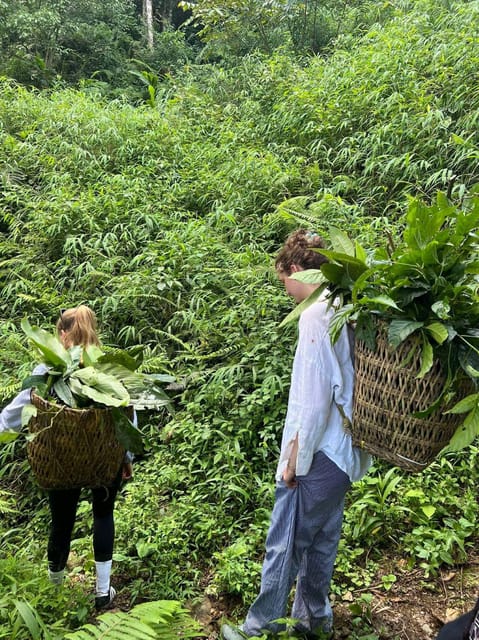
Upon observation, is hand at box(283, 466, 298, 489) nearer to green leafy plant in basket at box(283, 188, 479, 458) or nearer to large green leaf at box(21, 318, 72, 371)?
green leafy plant in basket at box(283, 188, 479, 458)

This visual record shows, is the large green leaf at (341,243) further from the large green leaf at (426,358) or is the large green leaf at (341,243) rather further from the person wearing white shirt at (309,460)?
the large green leaf at (426,358)

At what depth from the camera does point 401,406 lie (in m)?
1.64

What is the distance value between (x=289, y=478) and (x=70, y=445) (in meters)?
0.87

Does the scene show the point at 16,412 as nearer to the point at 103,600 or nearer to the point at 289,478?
the point at 103,600

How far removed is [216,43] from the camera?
10273mm

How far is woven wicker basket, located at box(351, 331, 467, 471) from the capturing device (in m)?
1.61

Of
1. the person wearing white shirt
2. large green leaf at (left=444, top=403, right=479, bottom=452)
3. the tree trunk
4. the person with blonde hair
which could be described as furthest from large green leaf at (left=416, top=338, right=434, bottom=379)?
the tree trunk

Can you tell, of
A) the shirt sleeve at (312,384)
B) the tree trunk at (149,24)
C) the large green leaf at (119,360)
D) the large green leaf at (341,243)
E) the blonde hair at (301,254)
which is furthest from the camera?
the tree trunk at (149,24)

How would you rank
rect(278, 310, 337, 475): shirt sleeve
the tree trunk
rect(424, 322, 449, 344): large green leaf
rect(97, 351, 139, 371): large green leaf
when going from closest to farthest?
rect(424, 322, 449, 344): large green leaf < rect(278, 310, 337, 475): shirt sleeve < rect(97, 351, 139, 371): large green leaf < the tree trunk

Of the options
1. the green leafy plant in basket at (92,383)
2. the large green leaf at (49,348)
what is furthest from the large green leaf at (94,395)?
the large green leaf at (49,348)

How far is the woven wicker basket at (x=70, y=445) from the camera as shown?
2.14 m

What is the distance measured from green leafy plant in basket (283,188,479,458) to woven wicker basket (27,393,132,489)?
1.13 metres

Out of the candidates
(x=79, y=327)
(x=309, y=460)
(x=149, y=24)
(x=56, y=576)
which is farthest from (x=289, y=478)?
A: (x=149, y=24)

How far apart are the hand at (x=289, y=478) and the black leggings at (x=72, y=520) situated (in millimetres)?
870
